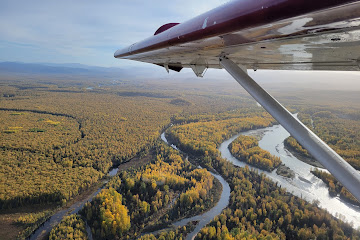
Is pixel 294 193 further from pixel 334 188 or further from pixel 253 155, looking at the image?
pixel 253 155

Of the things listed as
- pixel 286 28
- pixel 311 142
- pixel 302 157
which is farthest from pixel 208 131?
pixel 286 28

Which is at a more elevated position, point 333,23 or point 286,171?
point 333,23

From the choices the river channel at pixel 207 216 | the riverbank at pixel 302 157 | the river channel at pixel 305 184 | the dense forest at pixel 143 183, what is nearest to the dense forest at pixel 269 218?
the dense forest at pixel 143 183

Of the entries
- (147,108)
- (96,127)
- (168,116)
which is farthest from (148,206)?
(147,108)

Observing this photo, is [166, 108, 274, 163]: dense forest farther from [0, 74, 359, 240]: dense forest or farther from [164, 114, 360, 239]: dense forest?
[164, 114, 360, 239]: dense forest

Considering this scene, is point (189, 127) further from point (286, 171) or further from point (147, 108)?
point (147, 108)

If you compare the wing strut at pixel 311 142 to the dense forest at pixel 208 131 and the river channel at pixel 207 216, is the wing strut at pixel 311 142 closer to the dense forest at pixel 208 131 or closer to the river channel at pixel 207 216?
the river channel at pixel 207 216
